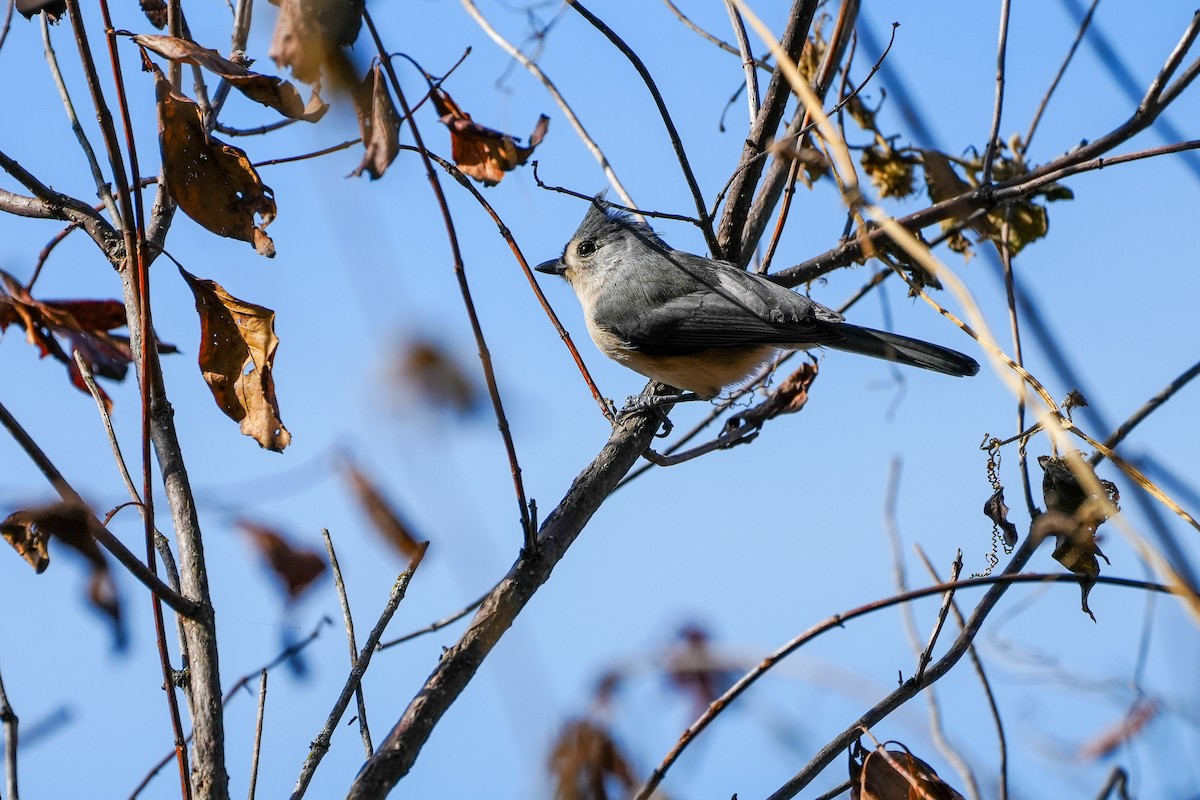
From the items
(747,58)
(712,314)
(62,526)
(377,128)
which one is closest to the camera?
(62,526)

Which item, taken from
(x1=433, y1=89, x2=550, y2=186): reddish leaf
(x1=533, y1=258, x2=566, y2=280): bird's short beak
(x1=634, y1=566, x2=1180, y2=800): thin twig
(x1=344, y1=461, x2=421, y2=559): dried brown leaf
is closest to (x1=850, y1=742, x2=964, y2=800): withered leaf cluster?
(x1=634, y1=566, x2=1180, y2=800): thin twig

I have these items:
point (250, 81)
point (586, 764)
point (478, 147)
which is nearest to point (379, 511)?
point (586, 764)

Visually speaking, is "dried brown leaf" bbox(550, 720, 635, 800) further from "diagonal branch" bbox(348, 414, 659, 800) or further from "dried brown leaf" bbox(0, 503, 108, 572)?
"dried brown leaf" bbox(0, 503, 108, 572)

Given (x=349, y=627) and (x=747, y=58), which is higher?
(x=747, y=58)

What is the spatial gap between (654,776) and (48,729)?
95cm

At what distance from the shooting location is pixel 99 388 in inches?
75.9

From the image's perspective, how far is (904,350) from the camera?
3.29 meters

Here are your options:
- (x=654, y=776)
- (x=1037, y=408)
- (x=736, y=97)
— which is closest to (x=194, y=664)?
(x=654, y=776)

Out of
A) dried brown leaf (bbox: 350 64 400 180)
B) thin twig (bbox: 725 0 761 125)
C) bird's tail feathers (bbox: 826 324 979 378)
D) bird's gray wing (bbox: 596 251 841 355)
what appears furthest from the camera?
bird's gray wing (bbox: 596 251 841 355)

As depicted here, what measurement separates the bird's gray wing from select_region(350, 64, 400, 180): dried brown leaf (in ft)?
5.20

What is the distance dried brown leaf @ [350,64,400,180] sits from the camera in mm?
1525

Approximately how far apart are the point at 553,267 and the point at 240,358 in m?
2.46

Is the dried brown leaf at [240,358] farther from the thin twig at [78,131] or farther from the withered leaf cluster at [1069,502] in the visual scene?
the withered leaf cluster at [1069,502]

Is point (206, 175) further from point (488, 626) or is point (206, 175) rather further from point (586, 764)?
point (586, 764)
